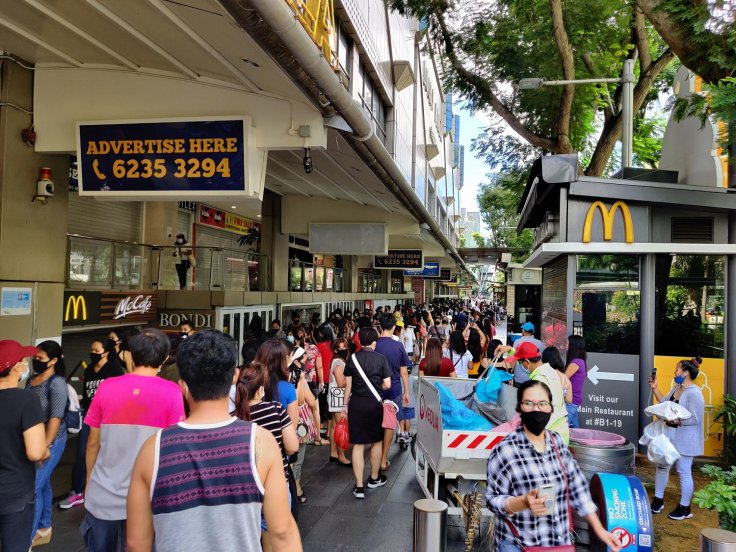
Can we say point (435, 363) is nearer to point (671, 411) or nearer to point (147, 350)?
point (671, 411)

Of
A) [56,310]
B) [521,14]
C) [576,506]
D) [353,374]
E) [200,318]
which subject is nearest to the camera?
[576,506]

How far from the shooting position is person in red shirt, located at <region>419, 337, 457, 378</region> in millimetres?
7324

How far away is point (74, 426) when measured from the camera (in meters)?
5.08

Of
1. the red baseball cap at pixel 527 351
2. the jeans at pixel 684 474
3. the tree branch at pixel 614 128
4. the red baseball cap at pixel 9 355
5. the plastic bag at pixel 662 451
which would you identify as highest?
the tree branch at pixel 614 128

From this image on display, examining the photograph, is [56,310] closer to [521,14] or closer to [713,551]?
[713,551]

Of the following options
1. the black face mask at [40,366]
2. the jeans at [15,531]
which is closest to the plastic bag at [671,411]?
the jeans at [15,531]

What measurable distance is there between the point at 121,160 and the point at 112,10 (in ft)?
5.72

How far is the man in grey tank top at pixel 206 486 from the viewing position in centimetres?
195

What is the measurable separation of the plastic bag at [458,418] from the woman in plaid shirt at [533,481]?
215 centimetres

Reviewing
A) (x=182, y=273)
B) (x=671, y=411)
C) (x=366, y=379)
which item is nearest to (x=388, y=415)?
(x=366, y=379)

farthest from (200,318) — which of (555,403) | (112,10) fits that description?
(555,403)

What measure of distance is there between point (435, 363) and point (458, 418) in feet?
6.75

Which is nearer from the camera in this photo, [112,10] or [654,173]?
[112,10]

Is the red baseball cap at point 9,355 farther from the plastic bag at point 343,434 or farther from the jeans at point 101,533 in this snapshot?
the plastic bag at point 343,434
